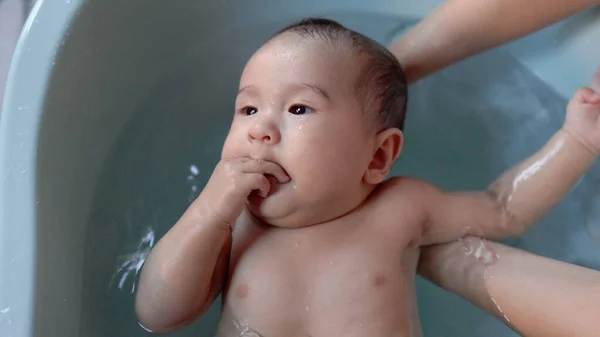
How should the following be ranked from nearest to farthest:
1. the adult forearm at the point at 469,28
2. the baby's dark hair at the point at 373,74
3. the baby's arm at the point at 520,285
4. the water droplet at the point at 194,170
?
the baby's arm at the point at 520,285 < the baby's dark hair at the point at 373,74 < the adult forearm at the point at 469,28 < the water droplet at the point at 194,170

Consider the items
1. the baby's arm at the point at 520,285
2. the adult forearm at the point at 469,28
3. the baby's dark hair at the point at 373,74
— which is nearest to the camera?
the baby's arm at the point at 520,285

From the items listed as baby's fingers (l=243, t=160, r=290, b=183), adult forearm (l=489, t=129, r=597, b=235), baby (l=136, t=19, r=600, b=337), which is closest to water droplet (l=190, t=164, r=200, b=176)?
baby (l=136, t=19, r=600, b=337)

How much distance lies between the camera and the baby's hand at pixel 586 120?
904 mm

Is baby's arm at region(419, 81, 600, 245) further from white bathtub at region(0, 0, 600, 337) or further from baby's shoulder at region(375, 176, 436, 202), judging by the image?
white bathtub at region(0, 0, 600, 337)

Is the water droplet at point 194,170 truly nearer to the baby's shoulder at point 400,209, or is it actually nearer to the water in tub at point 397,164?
the water in tub at point 397,164

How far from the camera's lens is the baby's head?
2.63 ft

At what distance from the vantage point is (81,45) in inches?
36.7

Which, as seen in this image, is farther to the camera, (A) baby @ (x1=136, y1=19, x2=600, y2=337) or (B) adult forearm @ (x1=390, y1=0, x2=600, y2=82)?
(B) adult forearm @ (x1=390, y1=0, x2=600, y2=82)

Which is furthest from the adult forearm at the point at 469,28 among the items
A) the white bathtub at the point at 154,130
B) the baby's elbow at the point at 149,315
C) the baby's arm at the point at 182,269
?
the baby's elbow at the point at 149,315

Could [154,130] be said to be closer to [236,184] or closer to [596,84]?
[236,184]

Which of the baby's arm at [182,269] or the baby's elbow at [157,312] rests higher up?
the baby's arm at [182,269]

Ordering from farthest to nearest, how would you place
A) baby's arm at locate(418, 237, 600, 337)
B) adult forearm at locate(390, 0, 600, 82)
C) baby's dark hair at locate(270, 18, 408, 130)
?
1. adult forearm at locate(390, 0, 600, 82)
2. baby's dark hair at locate(270, 18, 408, 130)
3. baby's arm at locate(418, 237, 600, 337)

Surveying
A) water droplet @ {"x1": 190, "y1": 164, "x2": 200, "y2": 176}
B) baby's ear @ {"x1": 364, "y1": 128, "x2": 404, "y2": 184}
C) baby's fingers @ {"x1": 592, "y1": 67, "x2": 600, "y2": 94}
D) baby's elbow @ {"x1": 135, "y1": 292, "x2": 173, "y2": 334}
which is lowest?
water droplet @ {"x1": 190, "y1": 164, "x2": 200, "y2": 176}

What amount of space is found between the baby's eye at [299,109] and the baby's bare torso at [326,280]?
0.52ft
